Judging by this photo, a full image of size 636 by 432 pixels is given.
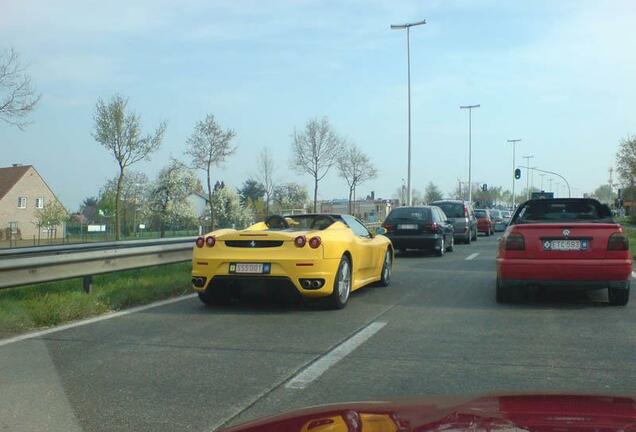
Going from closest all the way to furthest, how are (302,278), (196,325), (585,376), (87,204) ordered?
(585,376) < (196,325) < (302,278) < (87,204)

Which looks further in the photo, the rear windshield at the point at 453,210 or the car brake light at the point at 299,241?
the rear windshield at the point at 453,210

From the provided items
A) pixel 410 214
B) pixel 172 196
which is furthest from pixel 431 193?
pixel 410 214

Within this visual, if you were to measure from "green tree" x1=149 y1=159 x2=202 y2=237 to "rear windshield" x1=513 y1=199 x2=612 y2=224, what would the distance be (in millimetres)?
60925

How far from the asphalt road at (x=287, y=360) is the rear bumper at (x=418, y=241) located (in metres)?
9.47

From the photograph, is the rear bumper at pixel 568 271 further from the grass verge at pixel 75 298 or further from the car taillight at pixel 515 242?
the grass verge at pixel 75 298

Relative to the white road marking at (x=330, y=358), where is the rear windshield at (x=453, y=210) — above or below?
above

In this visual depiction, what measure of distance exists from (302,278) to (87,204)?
123m

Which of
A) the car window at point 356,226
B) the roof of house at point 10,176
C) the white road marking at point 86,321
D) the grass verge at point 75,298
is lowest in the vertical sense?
the white road marking at point 86,321

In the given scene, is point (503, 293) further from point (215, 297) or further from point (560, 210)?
point (215, 297)

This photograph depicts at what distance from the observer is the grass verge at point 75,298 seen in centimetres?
760

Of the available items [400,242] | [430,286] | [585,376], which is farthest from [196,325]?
[400,242]

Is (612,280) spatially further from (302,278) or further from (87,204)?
(87,204)

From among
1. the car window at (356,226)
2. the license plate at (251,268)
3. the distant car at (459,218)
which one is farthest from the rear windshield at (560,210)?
the distant car at (459,218)

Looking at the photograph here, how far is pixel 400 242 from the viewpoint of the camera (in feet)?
62.5
